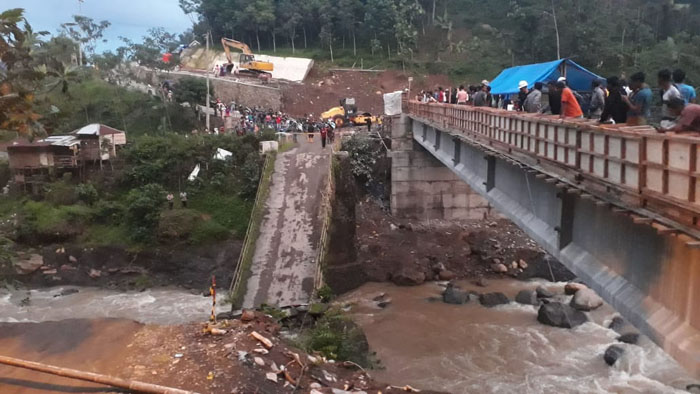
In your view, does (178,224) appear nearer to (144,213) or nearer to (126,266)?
(144,213)

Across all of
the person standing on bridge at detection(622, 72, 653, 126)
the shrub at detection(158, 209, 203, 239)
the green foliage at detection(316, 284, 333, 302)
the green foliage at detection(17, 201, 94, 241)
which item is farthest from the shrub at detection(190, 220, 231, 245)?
the person standing on bridge at detection(622, 72, 653, 126)

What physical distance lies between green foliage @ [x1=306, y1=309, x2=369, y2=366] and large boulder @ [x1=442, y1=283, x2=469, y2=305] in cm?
613

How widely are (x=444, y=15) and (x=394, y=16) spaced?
9182 mm

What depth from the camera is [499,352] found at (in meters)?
16.6

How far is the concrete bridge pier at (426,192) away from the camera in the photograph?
91.8 ft

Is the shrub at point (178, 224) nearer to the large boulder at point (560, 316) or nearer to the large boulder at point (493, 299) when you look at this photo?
the large boulder at point (493, 299)

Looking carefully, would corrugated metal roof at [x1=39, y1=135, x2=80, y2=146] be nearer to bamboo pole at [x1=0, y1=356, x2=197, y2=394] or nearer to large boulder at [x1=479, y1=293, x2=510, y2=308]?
bamboo pole at [x1=0, y1=356, x2=197, y2=394]

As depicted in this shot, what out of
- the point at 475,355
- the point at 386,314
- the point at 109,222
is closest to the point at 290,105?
the point at 109,222

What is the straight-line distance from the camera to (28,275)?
79.3 feet

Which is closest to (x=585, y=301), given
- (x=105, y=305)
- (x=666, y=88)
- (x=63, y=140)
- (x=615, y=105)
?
(x=615, y=105)

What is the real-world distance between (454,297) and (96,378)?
46.2ft

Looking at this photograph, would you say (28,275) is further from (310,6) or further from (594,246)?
(310,6)

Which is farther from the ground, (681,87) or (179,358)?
(681,87)

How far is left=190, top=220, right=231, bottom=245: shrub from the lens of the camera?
2531cm
